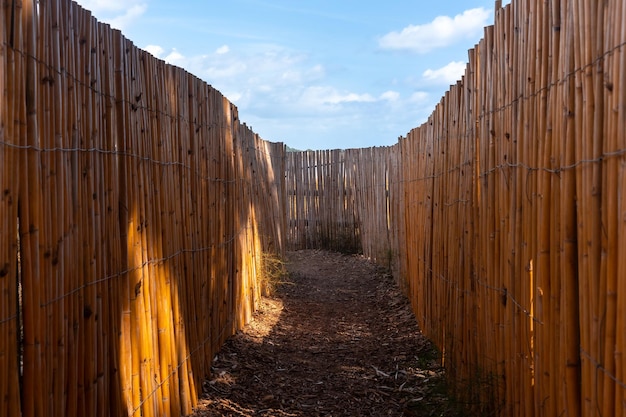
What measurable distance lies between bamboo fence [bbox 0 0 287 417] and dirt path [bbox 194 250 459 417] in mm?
353

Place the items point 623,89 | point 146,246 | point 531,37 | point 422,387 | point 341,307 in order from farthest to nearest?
point 341,307 → point 422,387 → point 146,246 → point 531,37 → point 623,89

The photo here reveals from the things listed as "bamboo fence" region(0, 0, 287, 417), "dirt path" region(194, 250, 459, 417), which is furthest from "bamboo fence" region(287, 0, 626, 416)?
"bamboo fence" region(0, 0, 287, 417)

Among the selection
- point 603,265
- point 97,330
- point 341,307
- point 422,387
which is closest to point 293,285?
point 341,307

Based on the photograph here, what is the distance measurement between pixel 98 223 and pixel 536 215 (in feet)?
6.33

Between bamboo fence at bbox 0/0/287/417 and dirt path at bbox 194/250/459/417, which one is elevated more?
bamboo fence at bbox 0/0/287/417

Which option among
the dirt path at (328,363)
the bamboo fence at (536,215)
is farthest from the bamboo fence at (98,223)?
the bamboo fence at (536,215)

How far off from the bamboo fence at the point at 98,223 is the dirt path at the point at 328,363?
353 mm

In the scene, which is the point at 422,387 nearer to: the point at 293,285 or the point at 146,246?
the point at 146,246

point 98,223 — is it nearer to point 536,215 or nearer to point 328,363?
point 536,215

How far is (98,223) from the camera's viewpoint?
292 cm

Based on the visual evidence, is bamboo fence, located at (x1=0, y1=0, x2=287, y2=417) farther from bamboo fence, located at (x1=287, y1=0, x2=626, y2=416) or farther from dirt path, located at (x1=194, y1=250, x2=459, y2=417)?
bamboo fence, located at (x1=287, y1=0, x2=626, y2=416)

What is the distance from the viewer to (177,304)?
4.06 m

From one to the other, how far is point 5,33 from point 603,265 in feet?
7.04

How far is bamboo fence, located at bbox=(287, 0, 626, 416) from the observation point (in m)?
2.10
